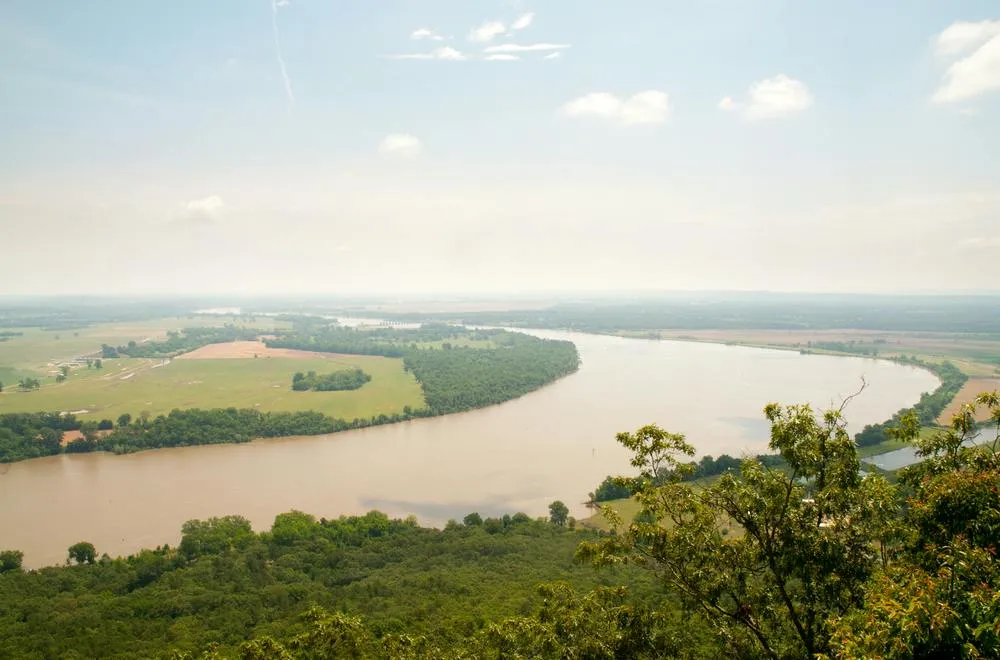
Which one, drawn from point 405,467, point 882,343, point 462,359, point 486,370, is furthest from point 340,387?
point 882,343

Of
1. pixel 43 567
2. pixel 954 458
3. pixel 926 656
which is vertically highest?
pixel 954 458

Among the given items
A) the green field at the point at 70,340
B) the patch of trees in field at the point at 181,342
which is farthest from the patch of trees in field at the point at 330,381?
the patch of trees in field at the point at 181,342

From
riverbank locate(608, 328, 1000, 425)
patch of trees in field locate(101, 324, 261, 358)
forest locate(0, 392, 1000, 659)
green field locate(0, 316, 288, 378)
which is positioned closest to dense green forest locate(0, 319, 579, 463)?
patch of trees in field locate(101, 324, 261, 358)

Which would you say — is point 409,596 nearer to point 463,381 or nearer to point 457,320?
point 463,381

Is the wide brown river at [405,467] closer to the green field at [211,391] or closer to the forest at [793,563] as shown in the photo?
the green field at [211,391]

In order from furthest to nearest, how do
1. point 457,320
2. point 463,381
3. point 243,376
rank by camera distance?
point 457,320 < point 243,376 < point 463,381

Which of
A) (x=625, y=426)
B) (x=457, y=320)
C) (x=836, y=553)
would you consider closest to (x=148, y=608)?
(x=836, y=553)

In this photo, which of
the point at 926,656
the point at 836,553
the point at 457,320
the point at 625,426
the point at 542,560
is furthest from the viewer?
the point at 457,320

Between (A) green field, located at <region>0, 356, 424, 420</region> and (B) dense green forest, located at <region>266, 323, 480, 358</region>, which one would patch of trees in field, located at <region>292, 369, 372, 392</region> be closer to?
(A) green field, located at <region>0, 356, 424, 420</region>
